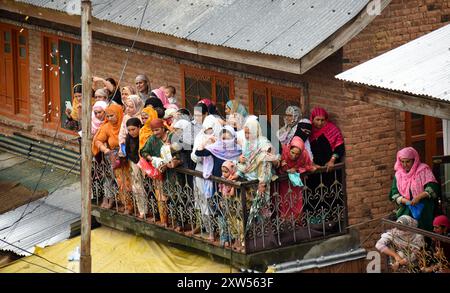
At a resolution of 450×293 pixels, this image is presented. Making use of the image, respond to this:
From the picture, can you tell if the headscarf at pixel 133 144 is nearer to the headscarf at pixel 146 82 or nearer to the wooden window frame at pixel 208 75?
the headscarf at pixel 146 82

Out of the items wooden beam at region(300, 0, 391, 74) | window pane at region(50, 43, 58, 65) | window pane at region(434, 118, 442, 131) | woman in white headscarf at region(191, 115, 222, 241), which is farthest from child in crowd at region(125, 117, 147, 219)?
window pane at region(50, 43, 58, 65)

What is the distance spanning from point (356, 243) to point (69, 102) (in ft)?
19.6

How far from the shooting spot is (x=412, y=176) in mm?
20781

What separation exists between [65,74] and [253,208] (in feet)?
23.0

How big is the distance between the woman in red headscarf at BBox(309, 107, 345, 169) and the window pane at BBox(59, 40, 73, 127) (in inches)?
253

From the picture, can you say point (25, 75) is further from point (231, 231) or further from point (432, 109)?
point (432, 109)

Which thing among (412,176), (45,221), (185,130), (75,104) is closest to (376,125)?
(412,176)

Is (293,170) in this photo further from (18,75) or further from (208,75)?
(18,75)

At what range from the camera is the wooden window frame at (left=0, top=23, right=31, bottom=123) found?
2834 cm

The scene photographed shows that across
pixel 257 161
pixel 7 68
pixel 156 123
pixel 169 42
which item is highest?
pixel 7 68

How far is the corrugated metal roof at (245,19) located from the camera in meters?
21.5

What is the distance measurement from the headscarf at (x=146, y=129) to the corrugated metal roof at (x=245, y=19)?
130cm

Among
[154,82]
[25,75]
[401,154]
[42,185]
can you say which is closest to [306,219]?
[401,154]

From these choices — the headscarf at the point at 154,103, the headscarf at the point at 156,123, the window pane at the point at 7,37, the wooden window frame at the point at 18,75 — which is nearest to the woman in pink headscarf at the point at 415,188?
the headscarf at the point at 156,123
